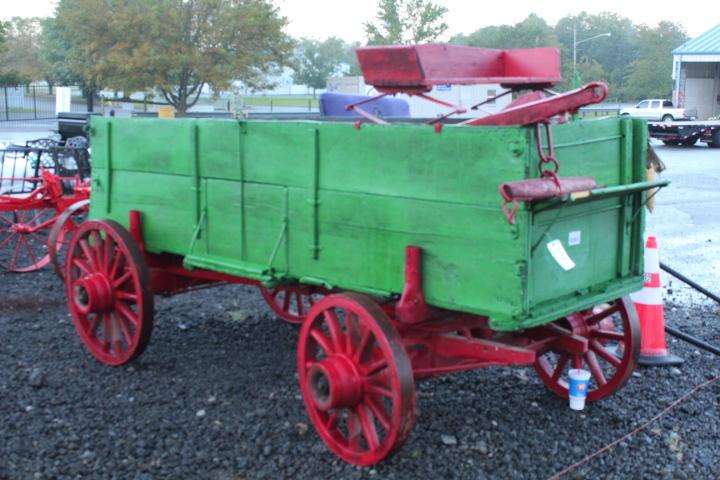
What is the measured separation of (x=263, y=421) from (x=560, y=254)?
1.89 metres

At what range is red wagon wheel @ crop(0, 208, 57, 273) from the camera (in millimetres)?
8312

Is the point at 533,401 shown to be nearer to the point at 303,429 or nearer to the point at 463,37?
the point at 303,429

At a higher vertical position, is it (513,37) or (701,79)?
(513,37)

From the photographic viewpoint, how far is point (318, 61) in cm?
7312

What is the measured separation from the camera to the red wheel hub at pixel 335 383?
12.9 ft

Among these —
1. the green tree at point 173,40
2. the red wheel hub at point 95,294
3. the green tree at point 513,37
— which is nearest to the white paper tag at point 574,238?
the red wheel hub at point 95,294

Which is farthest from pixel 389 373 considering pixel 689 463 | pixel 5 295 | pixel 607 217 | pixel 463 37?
pixel 463 37

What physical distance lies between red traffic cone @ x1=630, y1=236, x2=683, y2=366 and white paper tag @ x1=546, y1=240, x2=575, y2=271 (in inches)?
83.5

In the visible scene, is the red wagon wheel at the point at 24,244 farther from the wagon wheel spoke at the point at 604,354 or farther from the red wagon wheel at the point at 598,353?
the wagon wheel spoke at the point at 604,354

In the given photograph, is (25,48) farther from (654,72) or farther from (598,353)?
(598,353)

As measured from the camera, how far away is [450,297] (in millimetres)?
3703

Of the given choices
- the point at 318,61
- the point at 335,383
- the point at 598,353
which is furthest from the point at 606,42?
the point at 335,383

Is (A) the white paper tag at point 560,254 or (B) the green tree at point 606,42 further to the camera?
(B) the green tree at point 606,42

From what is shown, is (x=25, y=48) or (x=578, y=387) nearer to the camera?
(x=578, y=387)
